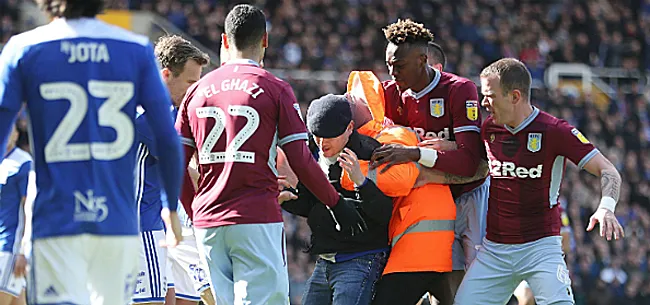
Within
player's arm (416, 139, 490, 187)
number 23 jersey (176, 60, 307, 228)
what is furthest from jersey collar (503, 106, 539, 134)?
number 23 jersey (176, 60, 307, 228)

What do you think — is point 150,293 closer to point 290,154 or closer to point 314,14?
point 290,154

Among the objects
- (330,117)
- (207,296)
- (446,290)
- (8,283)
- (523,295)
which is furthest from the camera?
(523,295)

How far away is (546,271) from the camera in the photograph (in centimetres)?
675

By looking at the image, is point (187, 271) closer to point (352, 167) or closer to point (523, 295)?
point (352, 167)

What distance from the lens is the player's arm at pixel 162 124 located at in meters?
4.66

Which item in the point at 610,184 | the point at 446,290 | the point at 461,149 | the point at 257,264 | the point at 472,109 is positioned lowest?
the point at 446,290

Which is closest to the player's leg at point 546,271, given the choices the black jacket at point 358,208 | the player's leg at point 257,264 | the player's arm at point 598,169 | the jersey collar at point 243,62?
the player's arm at point 598,169

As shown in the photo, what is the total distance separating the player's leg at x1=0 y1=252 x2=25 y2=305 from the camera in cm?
770

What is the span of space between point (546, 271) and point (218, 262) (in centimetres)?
234

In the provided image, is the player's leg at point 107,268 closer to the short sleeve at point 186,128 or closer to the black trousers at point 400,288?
the short sleeve at point 186,128

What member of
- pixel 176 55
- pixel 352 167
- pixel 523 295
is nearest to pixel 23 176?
pixel 176 55

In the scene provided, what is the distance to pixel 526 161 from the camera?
686cm

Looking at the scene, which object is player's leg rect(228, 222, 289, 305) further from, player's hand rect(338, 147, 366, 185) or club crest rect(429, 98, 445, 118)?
club crest rect(429, 98, 445, 118)

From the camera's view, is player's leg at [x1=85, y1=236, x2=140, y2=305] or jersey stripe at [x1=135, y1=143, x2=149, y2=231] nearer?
player's leg at [x1=85, y1=236, x2=140, y2=305]
